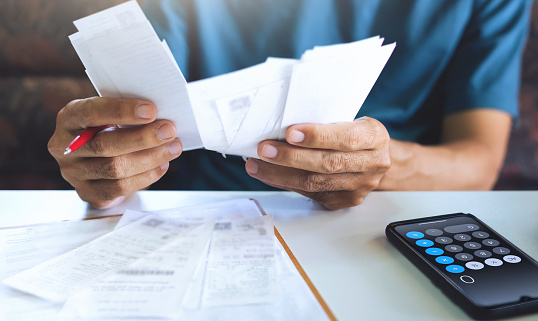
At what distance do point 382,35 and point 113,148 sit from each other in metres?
0.77

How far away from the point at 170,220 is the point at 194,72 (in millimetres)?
662

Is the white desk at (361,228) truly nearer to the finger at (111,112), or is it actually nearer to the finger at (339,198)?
the finger at (339,198)

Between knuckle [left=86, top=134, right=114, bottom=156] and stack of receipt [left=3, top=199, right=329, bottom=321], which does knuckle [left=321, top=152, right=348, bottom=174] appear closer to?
stack of receipt [left=3, top=199, right=329, bottom=321]

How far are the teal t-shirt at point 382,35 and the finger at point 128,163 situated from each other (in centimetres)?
43

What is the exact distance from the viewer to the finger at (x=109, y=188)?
21.9 inches

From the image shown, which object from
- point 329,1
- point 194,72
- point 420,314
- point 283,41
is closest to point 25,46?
point 194,72

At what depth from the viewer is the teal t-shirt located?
1.00 m

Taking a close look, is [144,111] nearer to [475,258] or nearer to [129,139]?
[129,139]

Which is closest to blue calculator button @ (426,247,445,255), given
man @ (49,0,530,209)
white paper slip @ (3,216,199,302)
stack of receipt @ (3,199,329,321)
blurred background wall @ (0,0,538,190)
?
stack of receipt @ (3,199,329,321)

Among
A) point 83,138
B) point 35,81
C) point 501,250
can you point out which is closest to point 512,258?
point 501,250

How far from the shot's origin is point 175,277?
372 mm

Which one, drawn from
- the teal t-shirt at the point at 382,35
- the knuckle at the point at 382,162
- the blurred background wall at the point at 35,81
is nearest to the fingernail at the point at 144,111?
the knuckle at the point at 382,162

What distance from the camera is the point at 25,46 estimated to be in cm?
118

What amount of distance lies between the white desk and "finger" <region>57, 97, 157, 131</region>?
14 cm
